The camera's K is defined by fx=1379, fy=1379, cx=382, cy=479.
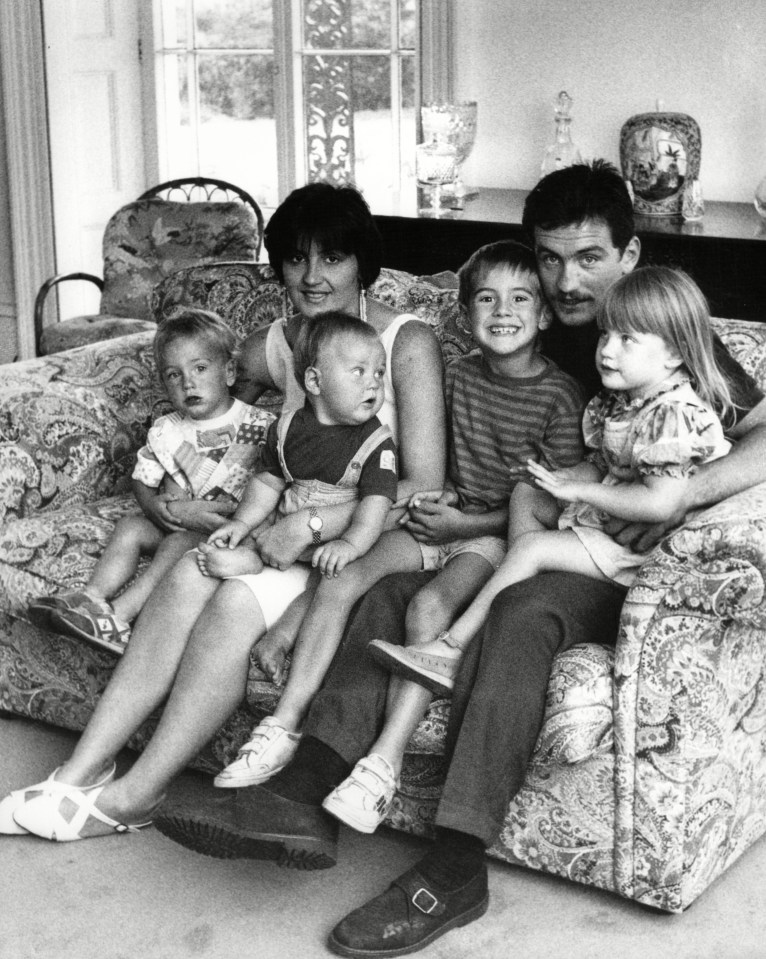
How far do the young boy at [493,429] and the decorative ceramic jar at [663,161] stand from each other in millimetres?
1452

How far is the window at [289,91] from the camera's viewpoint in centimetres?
526

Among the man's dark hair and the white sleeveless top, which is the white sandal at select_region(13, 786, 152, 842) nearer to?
the white sleeveless top

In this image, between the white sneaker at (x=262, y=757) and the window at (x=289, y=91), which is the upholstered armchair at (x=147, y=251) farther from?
the white sneaker at (x=262, y=757)

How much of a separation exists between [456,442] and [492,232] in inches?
61.6

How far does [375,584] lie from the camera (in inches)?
95.2

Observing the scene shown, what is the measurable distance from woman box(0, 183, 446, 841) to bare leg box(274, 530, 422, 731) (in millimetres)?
88

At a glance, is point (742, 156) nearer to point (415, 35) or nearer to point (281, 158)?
point (415, 35)

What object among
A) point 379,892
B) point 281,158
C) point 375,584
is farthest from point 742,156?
point 379,892

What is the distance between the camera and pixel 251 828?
6.85 ft

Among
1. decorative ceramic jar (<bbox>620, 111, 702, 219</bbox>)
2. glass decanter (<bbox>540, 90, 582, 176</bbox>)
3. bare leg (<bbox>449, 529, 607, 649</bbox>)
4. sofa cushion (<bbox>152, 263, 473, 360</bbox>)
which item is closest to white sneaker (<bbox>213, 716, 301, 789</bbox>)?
bare leg (<bbox>449, 529, 607, 649</bbox>)

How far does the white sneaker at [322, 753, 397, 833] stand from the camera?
2135 millimetres

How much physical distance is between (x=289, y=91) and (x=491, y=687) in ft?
12.6

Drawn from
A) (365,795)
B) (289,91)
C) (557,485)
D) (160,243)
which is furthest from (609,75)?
(365,795)

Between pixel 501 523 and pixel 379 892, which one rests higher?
pixel 501 523
